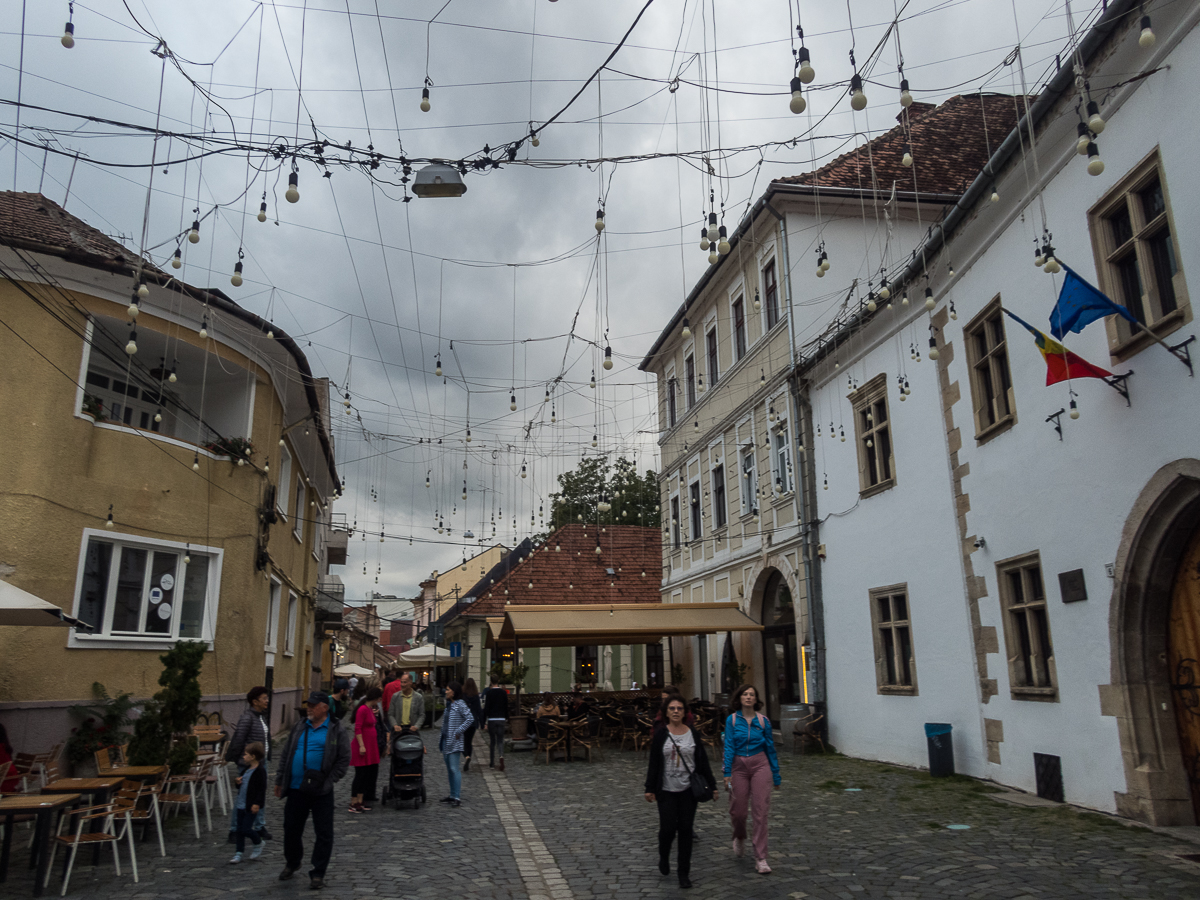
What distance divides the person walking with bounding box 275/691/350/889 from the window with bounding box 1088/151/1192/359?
8.47 meters

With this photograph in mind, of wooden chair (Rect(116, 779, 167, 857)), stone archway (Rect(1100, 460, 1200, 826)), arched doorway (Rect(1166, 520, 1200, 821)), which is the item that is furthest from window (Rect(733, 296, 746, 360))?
wooden chair (Rect(116, 779, 167, 857))

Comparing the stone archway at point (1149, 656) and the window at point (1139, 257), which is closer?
the window at point (1139, 257)

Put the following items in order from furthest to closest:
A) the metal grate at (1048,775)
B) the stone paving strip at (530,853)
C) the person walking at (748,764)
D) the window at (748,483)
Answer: the window at (748,483) < the metal grate at (1048,775) < the person walking at (748,764) < the stone paving strip at (530,853)

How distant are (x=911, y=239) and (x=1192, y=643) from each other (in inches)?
490

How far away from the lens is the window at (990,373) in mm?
11383

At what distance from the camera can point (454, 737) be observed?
12148 millimetres

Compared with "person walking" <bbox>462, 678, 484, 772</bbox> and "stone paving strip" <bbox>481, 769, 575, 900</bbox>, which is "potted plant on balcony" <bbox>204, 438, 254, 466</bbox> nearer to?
"person walking" <bbox>462, 678, 484, 772</bbox>

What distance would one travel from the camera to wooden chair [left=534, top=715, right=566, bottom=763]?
686 inches

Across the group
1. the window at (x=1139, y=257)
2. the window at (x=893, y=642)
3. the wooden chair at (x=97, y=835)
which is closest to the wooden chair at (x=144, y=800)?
the wooden chair at (x=97, y=835)

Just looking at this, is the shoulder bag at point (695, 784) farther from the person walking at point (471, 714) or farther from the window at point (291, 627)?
the window at point (291, 627)

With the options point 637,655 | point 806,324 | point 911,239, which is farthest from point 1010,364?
point 637,655

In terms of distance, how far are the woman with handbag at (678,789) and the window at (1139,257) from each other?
19.4 ft

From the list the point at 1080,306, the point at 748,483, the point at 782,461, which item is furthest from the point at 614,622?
the point at 1080,306

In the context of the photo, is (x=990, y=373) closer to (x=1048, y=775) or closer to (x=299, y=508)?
(x=1048, y=775)
